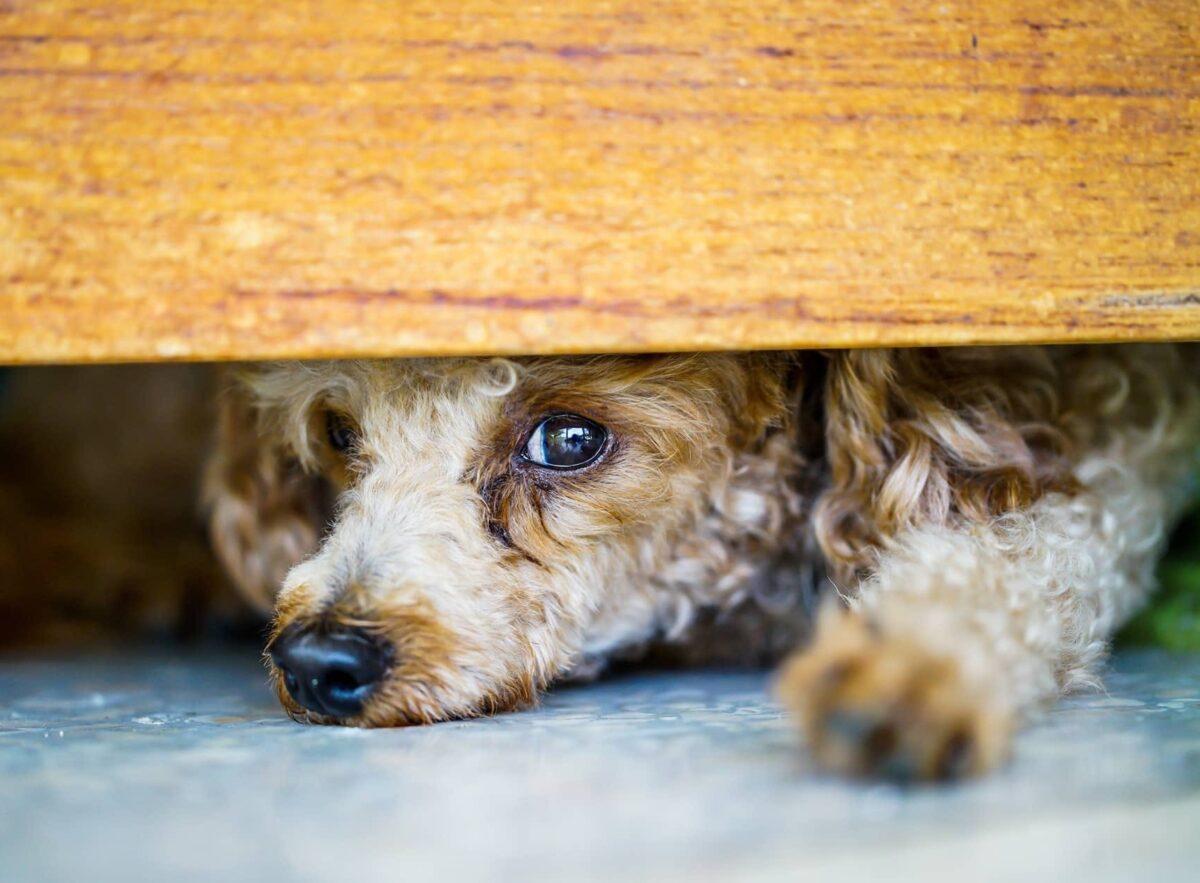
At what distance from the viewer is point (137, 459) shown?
9.43 ft

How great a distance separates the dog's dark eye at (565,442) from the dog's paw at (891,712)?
718 mm

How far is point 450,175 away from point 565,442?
532 mm

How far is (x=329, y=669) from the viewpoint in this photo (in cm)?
131

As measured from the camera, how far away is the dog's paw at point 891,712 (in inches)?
34.2

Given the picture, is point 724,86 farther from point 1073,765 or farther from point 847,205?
point 1073,765

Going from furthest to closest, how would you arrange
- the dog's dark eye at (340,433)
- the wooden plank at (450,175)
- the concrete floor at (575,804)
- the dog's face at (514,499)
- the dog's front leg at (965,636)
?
1. the dog's dark eye at (340,433)
2. the dog's face at (514,499)
3. the wooden plank at (450,175)
4. the dog's front leg at (965,636)
5. the concrete floor at (575,804)

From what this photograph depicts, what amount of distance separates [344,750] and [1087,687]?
36.2 inches

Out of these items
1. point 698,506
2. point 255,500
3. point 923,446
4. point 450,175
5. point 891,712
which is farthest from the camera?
point 255,500

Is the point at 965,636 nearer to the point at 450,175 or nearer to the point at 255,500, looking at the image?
the point at 450,175

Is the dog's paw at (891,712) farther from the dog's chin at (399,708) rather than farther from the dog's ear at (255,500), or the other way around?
the dog's ear at (255,500)

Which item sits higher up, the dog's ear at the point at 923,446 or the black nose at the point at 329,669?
the dog's ear at the point at 923,446

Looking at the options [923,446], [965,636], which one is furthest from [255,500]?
[965,636]

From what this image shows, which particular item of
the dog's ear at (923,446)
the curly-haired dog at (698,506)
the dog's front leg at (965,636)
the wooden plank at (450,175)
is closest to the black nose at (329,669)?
the curly-haired dog at (698,506)

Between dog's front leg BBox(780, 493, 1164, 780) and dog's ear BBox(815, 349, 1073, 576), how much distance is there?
42mm
